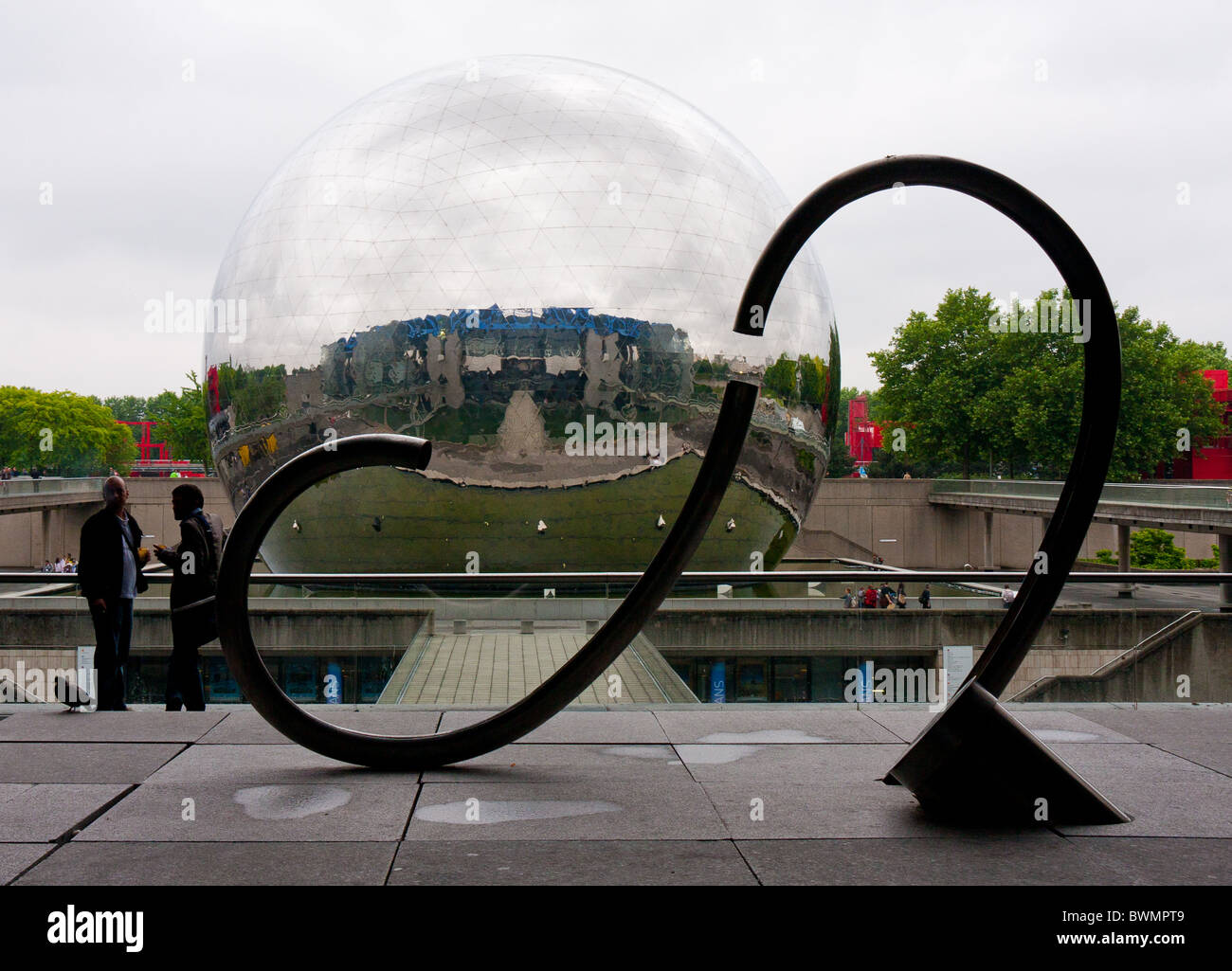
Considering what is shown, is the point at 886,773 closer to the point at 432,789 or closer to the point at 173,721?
the point at 432,789

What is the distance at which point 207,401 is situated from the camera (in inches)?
848

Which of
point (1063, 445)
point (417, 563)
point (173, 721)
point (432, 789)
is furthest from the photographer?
point (1063, 445)

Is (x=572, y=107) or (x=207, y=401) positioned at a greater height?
(x=572, y=107)

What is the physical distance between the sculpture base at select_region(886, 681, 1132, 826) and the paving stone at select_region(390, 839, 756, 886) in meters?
1.10

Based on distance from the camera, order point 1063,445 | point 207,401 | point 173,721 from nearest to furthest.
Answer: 1. point 173,721
2. point 207,401
3. point 1063,445

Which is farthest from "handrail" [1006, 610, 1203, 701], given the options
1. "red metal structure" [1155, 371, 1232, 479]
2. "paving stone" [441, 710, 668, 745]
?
"red metal structure" [1155, 371, 1232, 479]

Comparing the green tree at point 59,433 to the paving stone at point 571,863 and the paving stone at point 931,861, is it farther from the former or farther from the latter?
the paving stone at point 931,861

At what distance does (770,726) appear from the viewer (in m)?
7.20

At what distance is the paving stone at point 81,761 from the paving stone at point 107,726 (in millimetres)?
157

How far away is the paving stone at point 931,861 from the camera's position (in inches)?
164

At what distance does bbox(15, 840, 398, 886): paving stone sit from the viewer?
409cm

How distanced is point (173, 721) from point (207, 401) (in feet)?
51.0

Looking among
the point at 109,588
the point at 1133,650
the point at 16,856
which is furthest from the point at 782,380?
the point at 16,856
